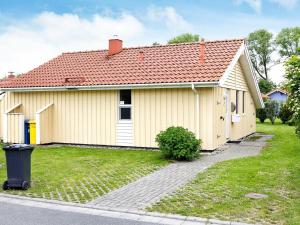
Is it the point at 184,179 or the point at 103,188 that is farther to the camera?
the point at 184,179

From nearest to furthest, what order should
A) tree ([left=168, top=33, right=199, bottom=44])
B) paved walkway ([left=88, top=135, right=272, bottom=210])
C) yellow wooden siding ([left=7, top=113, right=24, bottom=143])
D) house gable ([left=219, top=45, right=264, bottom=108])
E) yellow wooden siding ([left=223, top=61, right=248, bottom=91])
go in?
paved walkway ([left=88, top=135, right=272, bottom=210])
house gable ([left=219, top=45, right=264, bottom=108])
yellow wooden siding ([left=223, top=61, right=248, bottom=91])
yellow wooden siding ([left=7, top=113, right=24, bottom=143])
tree ([left=168, top=33, right=199, bottom=44])

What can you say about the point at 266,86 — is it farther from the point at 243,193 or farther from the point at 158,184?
the point at 243,193

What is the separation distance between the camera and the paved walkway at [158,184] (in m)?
8.39

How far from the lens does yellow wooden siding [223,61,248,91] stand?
18.4m

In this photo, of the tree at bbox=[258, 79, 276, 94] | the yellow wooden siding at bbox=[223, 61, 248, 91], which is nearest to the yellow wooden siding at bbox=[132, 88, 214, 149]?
the yellow wooden siding at bbox=[223, 61, 248, 91]

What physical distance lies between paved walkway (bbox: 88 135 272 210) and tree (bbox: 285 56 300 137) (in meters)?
3.16

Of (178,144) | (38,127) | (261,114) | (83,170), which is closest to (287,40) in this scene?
(261,114)

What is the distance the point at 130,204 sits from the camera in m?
8.25

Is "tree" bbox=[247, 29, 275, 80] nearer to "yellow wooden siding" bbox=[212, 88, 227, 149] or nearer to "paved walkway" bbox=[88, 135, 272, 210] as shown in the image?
Result: "yellow wooden siding" bbox=[212, 88, 227, 149]

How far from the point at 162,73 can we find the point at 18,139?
7.36 meters

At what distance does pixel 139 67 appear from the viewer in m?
17.9

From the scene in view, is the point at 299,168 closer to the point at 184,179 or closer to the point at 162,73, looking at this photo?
the point at 184,179

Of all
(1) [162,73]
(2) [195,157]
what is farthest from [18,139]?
(2) [195,157]

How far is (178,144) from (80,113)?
6.00 metres
